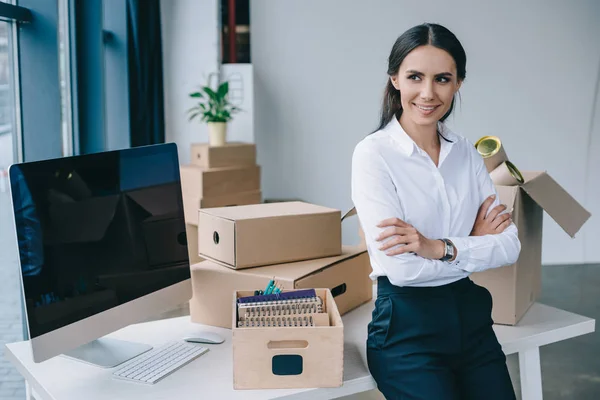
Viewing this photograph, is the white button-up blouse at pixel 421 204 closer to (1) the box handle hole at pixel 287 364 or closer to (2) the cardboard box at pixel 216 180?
(1) the box handle hole at pixel 287 364

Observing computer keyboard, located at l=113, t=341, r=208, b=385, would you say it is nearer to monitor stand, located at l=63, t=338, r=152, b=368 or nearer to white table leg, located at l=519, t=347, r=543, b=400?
monitor stand, located at l=63, t=338, r=152, b=368

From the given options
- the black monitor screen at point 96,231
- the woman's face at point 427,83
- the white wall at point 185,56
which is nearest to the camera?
the black monitor screen at point 96,231

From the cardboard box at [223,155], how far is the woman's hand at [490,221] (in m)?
2.73

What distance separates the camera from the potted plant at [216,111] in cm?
459

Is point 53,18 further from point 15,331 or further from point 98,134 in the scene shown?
point 15,331

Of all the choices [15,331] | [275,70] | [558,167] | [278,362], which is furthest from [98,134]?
[558,167]

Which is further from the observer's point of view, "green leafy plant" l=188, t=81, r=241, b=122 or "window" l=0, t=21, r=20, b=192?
"green leafy plant" l=188, t=81, r=241, b=122

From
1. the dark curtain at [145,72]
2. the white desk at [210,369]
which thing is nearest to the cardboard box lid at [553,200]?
the white desk at [210,369]

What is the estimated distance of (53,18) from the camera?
274cm

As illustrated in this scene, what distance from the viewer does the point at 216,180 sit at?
438 centimetres

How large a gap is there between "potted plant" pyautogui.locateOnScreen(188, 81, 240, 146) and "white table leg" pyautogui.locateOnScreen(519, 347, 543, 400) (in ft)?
9.81

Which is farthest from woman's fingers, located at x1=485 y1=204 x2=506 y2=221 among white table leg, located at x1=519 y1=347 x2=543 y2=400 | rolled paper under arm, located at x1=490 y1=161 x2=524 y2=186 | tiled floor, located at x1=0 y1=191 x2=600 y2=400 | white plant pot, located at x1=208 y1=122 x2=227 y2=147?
white plant pot, located at x1=208 y1=122 x2=227 y2=147

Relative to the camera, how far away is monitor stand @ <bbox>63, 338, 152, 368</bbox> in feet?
5.42

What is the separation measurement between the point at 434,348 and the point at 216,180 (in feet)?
9.43
